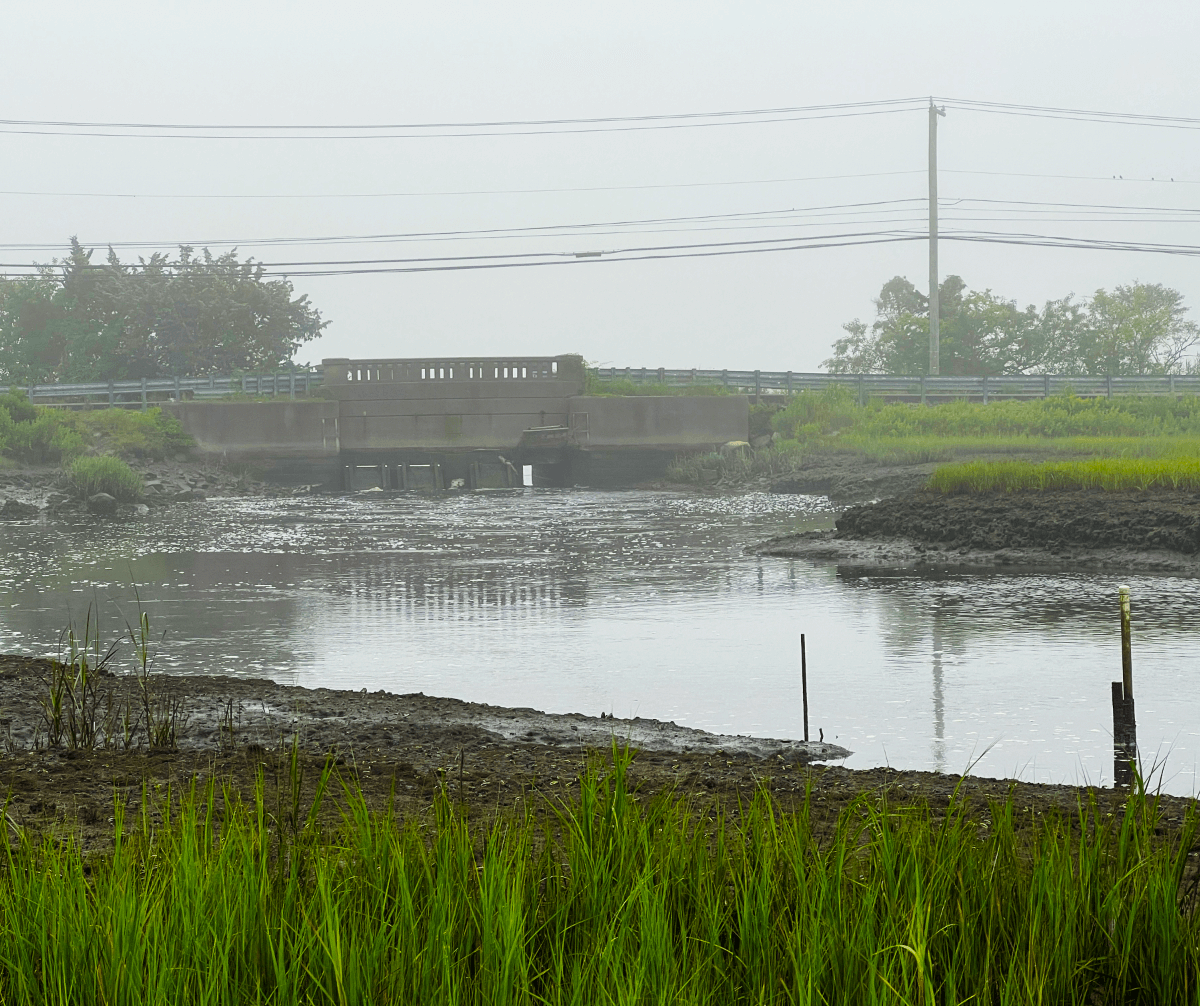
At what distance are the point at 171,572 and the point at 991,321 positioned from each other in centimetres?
5549

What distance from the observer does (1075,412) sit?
4847cm

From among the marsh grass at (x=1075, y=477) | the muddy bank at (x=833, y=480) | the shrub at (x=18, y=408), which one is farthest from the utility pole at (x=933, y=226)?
the shrub at (x=18, y=408)

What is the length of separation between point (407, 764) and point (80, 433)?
127 ft

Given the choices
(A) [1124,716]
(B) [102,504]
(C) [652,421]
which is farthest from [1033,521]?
(C) [652,421]

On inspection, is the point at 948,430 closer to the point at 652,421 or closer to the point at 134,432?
the point at 652,421

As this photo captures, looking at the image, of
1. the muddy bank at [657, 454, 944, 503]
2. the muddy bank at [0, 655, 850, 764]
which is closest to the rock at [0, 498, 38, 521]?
the muddy bank at [657, 454, 944, 503]

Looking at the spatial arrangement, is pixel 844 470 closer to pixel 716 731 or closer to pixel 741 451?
pixel 741 451

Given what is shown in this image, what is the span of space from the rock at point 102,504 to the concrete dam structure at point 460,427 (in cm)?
1335

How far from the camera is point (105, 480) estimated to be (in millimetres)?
34094

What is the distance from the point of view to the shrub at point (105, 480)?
111 ft

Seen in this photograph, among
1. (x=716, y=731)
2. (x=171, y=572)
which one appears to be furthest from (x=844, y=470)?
(x=716, y=731)

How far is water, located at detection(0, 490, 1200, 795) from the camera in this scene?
9578 mm

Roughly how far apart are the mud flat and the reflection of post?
567 cm

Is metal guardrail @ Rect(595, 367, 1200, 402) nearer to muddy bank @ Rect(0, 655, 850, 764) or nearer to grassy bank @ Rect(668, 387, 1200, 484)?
grassy bank @ Rect(668, 387, 1200, 484)
